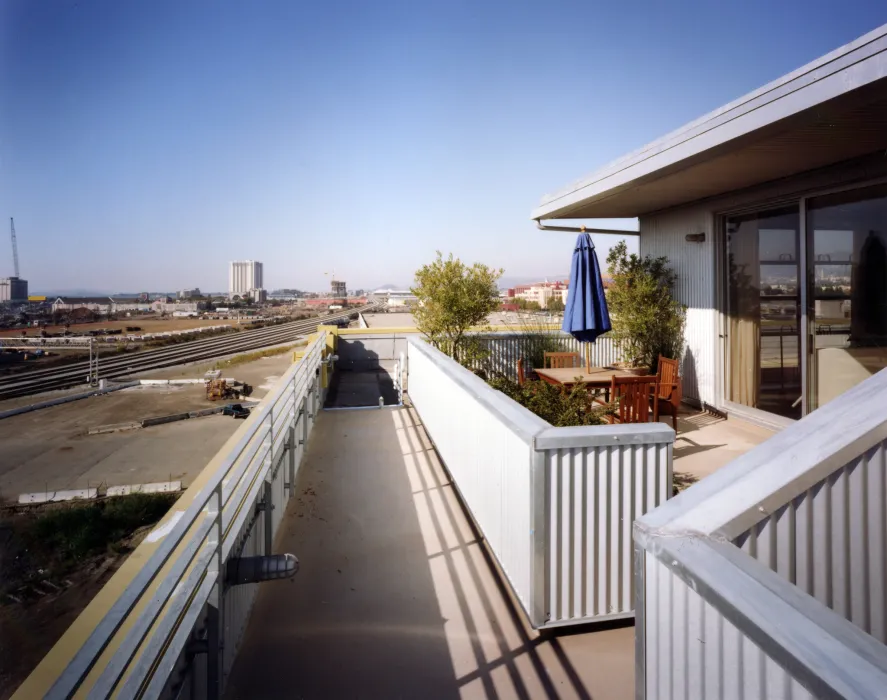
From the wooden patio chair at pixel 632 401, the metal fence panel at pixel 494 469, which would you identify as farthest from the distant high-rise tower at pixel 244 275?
the metal fence panel at pixel 494 469

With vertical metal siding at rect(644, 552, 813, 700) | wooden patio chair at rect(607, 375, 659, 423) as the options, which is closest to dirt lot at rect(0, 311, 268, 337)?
wooden patio chair at rect(607, 375, 659, 423)

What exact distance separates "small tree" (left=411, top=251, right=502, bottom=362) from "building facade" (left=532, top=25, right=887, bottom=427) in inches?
61.5

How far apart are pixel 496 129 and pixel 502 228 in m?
4.36

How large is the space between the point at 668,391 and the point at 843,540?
3.89 m

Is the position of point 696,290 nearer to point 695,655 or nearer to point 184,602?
point 695,655

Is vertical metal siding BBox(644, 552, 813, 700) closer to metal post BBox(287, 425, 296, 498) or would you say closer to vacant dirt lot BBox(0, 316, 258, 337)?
metal post BBox(287, 425, 296, 498)

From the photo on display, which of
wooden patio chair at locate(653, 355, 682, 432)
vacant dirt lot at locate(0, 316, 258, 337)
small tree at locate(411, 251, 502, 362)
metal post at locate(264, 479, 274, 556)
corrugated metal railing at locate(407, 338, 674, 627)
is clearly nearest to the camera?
corrugated metal railing at locate(407, 338, 674, 627)

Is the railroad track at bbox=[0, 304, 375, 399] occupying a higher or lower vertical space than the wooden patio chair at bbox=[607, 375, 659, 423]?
lower

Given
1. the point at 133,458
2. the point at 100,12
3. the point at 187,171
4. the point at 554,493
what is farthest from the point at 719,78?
the point at 133,458

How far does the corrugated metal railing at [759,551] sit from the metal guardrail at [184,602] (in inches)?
42.6

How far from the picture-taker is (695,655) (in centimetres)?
90

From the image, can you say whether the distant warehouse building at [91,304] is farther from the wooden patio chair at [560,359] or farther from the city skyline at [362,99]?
the wooden patio chair at [560,359]

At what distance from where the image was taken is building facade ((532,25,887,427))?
333 centimetres

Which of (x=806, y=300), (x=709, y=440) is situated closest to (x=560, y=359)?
(x=709, y=440)
